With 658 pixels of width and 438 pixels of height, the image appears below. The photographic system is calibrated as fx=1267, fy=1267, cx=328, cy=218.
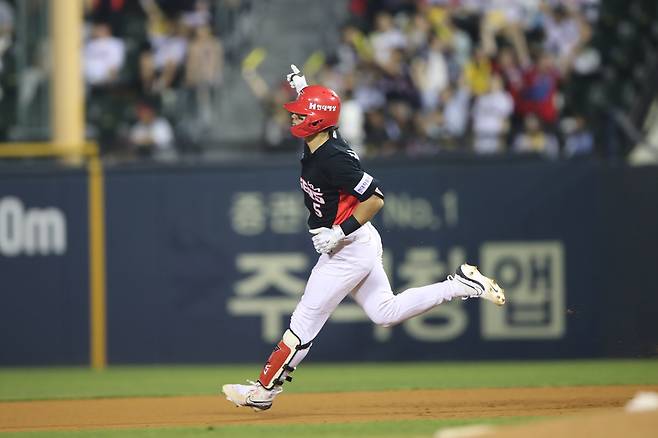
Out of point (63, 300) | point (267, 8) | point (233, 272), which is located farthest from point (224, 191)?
point (267, 8)

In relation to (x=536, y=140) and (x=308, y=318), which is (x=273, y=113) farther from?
A: (x=308, y=318)

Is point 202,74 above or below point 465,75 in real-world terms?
below

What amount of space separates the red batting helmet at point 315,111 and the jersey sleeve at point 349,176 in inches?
9.1

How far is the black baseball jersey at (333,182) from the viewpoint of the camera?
8.55 metres

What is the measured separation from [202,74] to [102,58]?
4.87ft

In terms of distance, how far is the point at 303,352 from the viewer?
873cm

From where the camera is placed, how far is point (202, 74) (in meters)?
17.0

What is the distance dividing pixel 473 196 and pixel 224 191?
2.74 m

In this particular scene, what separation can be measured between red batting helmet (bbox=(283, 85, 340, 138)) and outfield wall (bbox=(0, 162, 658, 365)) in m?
5.17

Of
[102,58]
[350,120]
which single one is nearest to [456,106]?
[350,120]

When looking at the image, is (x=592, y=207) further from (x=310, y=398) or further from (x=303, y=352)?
(x=303, y=352)

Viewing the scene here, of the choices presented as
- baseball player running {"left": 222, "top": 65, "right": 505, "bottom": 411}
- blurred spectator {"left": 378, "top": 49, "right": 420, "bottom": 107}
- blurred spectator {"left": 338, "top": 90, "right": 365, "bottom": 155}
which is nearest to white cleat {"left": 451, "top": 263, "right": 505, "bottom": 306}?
baseball player running {"left": 222, "top": 65, "right": 505, "bottom": 411}

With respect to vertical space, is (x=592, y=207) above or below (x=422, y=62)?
below

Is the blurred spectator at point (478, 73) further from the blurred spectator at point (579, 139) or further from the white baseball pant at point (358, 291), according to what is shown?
the white baseball pant at point (358, 291)
